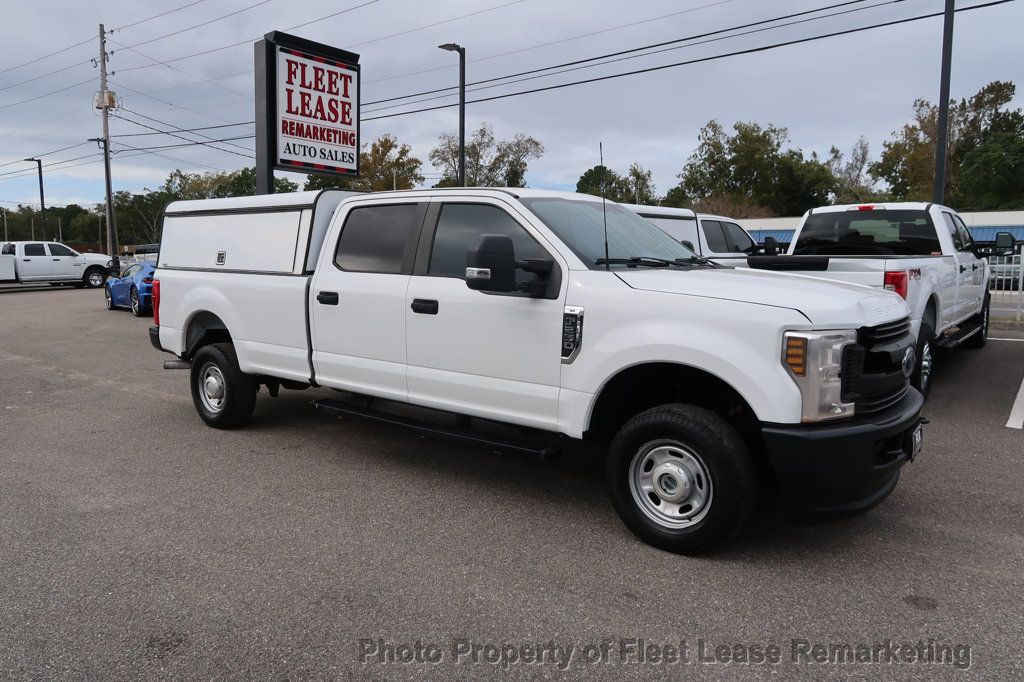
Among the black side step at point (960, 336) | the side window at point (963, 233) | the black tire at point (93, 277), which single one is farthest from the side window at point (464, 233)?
the black tire at point (93, 277)

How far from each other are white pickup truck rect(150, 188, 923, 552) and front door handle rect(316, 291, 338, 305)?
0.10 ft

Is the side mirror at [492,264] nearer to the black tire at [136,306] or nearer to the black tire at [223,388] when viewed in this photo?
the black tire at [223,388]

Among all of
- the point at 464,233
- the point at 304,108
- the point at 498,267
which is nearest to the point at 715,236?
the point at 304,108

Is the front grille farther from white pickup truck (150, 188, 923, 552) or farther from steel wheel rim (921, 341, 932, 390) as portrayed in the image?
steel wheel rim (921, 341, 932, 390)

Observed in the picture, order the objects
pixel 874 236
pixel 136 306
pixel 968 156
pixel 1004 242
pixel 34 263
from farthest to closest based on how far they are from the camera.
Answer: pixel 968 156, pixel 34 263, pixel 136 306, pixel 1004 242, pixel 874 236

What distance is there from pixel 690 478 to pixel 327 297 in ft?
9.73

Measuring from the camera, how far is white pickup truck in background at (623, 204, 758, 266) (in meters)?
11.5

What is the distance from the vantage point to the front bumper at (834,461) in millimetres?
3549

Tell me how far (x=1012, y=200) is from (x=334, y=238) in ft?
196

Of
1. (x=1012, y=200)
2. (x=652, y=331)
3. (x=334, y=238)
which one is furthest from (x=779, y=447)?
(x=1012, y=200)

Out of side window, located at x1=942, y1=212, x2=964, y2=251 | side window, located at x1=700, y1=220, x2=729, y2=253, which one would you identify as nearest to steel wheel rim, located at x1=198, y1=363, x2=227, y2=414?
side window, located at x1=942, y1=212, x2=964, y2=251

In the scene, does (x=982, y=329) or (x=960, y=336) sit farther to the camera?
(x=982, y=329)

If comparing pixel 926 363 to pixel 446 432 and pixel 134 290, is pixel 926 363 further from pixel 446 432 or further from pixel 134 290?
pixel 134 290

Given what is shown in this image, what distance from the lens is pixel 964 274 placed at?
848 centimetres
